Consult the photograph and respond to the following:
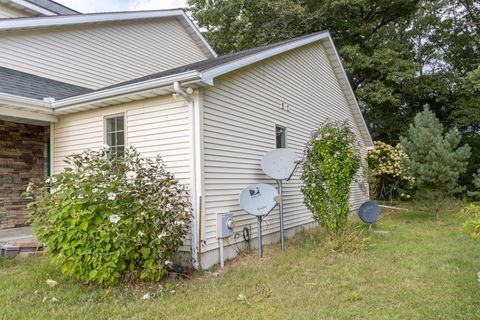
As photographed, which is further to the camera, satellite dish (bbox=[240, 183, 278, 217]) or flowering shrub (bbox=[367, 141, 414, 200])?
flowering shrub (bbox=[367, 141, 414, 200])

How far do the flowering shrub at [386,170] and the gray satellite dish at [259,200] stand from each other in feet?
30.0

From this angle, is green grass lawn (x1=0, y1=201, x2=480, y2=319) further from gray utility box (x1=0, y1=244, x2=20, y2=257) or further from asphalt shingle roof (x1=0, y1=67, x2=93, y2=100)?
asphalt shingle roof (x1=0, y1=67, x2=93, y2=100)

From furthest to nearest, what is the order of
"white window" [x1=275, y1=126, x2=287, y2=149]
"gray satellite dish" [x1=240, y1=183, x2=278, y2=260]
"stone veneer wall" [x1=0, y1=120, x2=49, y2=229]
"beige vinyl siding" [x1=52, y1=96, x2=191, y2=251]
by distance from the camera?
1. "white window" [x1=275, y1=126, x2=287, y2=149]
2. "stone veneer wall" [x1=0, y1=120, x2=49, y2=229]
3. "gray satellite dish" [x1=240, y1=183, x2=278, y2=260]
4. "beige vinyl siding" [x1=52, y1=96, x2=191, y2=251]

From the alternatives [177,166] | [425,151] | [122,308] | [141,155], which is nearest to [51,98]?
[141,155]

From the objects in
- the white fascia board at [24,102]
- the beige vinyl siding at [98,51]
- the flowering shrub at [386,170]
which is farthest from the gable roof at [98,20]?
the flowering shrub at [386,170]

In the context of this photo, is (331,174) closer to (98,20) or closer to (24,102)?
(24,102)

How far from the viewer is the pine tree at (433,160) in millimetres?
10930

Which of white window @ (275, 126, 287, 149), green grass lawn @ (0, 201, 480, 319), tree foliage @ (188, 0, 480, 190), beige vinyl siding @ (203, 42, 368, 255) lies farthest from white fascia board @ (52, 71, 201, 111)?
tree foliage @ (188, 0, 480, 190)

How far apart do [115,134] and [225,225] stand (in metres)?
2.71

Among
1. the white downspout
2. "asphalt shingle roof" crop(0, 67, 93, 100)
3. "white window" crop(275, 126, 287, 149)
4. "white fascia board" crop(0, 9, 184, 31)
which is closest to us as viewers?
the white downspout

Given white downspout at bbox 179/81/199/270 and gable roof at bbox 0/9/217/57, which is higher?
gable roof at bbox 0/9/217/57

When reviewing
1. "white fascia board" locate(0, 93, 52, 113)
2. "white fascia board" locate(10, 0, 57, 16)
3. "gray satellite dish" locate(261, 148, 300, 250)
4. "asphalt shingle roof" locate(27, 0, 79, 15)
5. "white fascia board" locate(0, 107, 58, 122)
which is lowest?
"gray satellite dish" locate(261, 148, 300, 250)

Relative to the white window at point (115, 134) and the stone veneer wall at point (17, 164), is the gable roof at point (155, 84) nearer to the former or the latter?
the white window at point (115, 134)

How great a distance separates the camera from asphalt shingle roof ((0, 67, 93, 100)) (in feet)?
21.5
